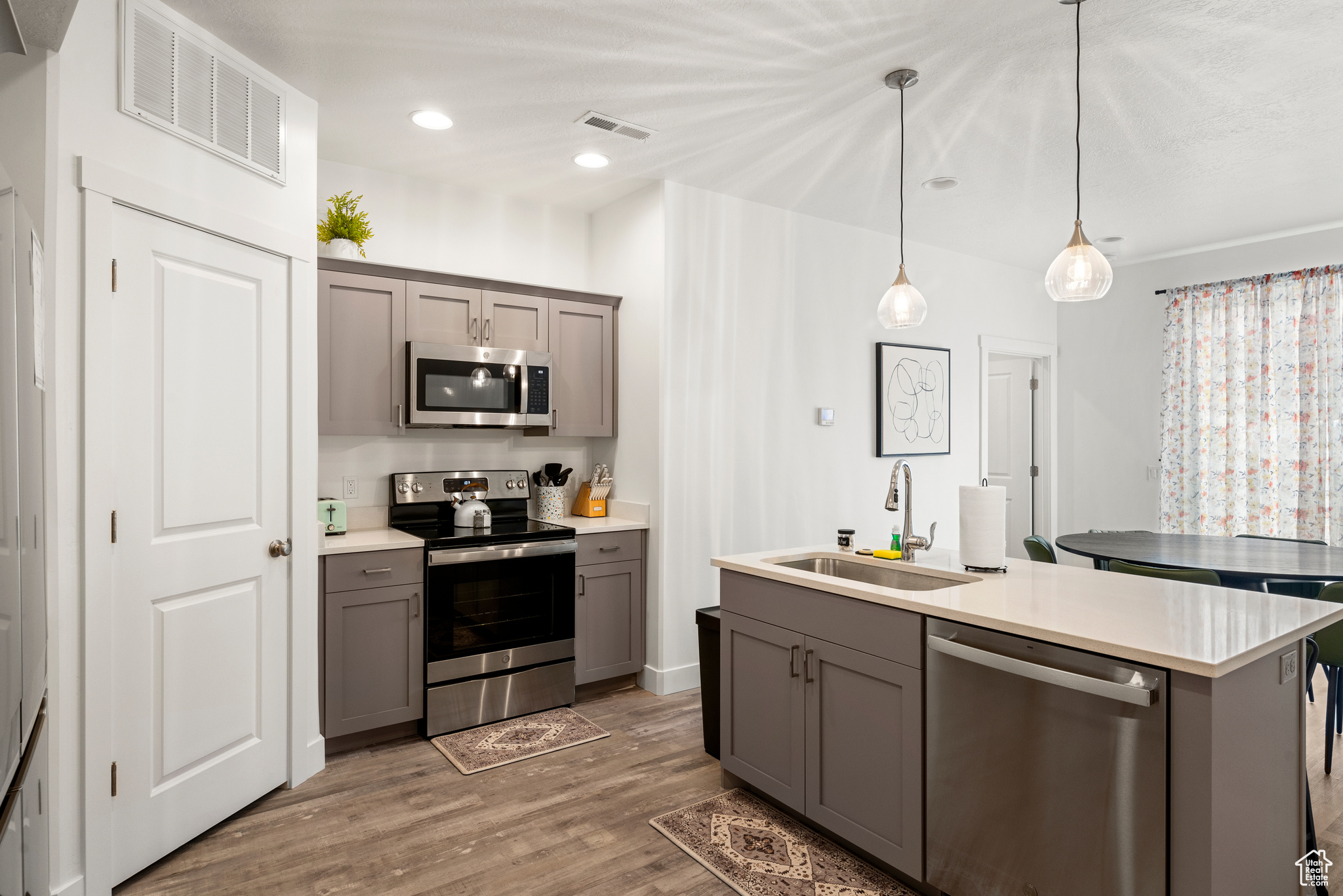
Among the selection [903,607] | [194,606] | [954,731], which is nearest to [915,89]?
[903,607]

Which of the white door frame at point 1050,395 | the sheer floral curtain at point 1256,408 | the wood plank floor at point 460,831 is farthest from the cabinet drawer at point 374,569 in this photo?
the sheer floral curtain at point 1256,408

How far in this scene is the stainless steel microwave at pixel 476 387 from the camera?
346 centimetres

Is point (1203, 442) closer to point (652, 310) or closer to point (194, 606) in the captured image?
point (652, 310)

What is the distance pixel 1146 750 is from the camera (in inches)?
60.1

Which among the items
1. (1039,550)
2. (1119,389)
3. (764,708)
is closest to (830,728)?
(764,708)

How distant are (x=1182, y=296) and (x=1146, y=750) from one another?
488 cm

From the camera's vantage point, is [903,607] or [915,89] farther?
[915,89]

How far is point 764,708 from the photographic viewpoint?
2.50 metres

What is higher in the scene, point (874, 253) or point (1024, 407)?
point (874, 253)

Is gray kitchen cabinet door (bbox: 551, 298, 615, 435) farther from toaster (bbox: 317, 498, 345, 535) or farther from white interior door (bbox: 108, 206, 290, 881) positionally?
white interior door (bbox: 108, 206, 290, 881)

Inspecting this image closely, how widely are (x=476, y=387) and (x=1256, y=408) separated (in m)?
4.99

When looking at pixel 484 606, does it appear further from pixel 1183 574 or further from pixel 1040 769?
pixel 1183 574

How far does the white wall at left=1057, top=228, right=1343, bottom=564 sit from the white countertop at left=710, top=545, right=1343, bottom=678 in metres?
3.75

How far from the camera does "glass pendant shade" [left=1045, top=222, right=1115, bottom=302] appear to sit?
2.39m
